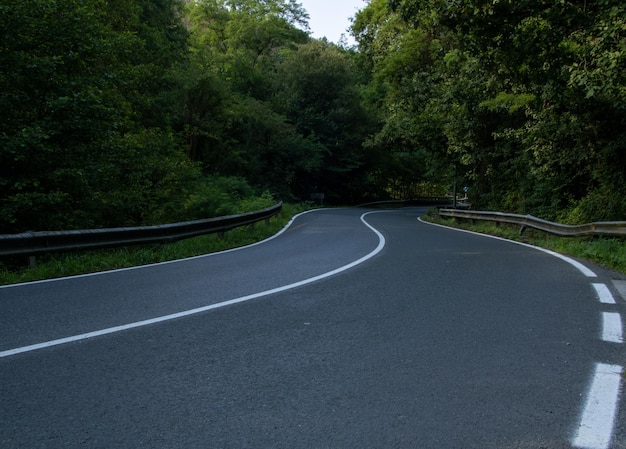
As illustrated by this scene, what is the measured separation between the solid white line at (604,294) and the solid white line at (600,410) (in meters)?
2.70

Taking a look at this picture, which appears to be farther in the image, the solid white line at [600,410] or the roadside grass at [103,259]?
the roadside grass at [103,259]

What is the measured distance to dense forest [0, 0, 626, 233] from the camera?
36.3 ft

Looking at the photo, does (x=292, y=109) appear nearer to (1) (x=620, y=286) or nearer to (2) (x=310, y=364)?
(1) (x=620, y=286)

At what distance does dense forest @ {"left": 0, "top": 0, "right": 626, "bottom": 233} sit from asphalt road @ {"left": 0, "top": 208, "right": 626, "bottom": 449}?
5714 mm

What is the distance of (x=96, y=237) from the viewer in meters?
9.98

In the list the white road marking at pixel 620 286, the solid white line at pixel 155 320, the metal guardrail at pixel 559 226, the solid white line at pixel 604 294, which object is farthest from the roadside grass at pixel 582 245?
the solid white line at pixel 155 320

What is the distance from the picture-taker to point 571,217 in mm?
17422

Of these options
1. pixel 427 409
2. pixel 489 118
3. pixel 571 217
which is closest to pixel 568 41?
pixel 571 217

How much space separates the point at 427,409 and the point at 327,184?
4590 cm

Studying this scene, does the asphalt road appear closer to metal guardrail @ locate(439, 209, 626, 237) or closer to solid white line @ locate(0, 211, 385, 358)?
solid white line @ locate(0, 211, 385, 358)

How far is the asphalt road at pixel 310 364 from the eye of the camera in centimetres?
296

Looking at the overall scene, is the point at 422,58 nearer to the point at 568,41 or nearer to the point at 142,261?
the point at 568,41

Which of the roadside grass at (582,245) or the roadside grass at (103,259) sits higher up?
the roadside grass at (582,245)

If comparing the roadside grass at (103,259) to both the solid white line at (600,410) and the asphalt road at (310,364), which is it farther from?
the solid white line at (600,410)
